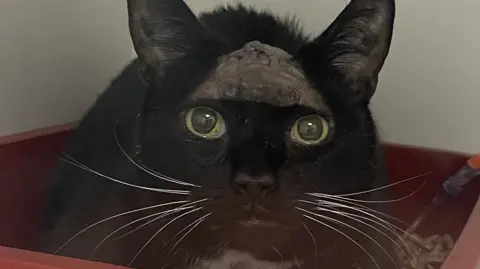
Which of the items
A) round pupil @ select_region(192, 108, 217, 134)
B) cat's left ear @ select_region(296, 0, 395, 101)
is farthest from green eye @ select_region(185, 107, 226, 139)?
cat's left ear @ select_region(296, 0, 395, 101)

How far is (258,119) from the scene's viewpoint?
2.86ft

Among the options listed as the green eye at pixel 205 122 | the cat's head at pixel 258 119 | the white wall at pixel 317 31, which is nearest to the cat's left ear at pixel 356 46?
the cat's head at pixel 258 119

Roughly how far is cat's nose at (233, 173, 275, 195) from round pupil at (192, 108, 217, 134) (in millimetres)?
95

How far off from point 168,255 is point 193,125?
7.5 inches

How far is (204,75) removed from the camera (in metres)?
0.95

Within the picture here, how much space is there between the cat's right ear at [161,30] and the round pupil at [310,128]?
7.1 inches

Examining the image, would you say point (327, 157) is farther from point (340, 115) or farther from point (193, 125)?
point (193, 125)

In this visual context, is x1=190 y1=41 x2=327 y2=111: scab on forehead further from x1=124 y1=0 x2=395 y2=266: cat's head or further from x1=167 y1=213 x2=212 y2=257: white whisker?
x1=167 y1=213 x2=212 y2=257: white whisker

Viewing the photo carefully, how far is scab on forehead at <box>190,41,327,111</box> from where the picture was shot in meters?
0.89

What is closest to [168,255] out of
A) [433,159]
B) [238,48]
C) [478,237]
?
[238,48]

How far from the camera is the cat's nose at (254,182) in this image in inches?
32.4

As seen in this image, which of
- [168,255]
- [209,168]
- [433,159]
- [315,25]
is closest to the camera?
[209,168]

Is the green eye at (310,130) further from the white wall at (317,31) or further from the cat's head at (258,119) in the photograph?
the white wall at (317,31)

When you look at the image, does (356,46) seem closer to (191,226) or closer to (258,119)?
(258,119)
